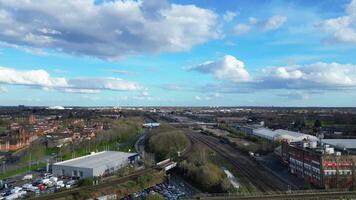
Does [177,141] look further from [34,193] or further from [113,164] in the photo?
[34,193]

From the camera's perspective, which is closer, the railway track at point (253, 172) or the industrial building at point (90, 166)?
the railway track at point (253, 172)

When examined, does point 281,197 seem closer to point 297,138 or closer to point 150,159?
point 150,159

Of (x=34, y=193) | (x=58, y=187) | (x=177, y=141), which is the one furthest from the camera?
(x=177, y=141)

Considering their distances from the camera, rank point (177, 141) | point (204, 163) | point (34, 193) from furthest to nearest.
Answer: point (177, 141)
point (204, 163)
point (34, 193)

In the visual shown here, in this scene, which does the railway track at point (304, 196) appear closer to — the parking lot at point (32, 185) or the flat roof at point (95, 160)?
the parking lot at point (32, 185)

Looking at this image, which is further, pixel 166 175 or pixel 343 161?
pixel 166 175

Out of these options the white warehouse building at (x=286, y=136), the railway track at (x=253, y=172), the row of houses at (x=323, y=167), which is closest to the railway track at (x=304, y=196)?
the railway track at (x=253, y=172)

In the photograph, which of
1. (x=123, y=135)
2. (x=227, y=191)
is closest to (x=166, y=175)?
(x=227, y=191)

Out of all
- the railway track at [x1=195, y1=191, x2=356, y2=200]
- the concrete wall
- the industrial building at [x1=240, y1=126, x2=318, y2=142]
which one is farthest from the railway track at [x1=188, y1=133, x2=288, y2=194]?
the concrete wall

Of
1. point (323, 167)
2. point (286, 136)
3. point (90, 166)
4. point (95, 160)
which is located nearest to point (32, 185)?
point (90, 166)

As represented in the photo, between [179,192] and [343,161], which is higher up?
[343,161]
